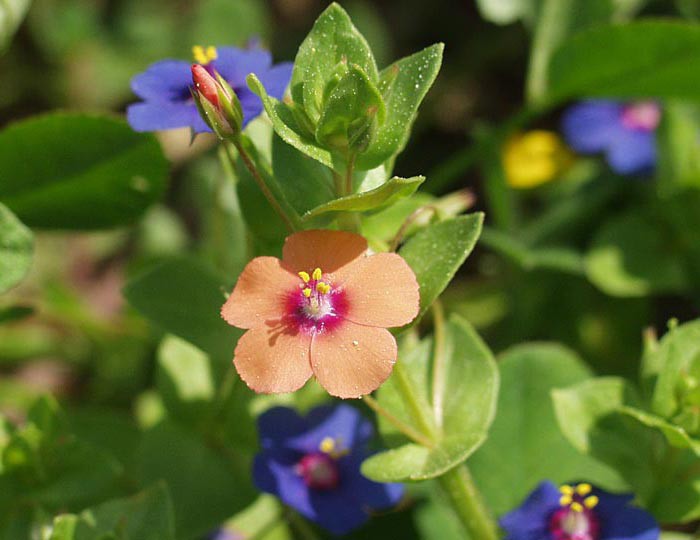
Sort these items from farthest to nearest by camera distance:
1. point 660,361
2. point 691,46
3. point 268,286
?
point 691,46 < point 660,361 < point 268,286

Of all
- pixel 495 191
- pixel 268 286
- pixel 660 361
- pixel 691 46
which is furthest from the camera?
pixel 495 191

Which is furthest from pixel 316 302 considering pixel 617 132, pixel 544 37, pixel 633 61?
pixel 617 132

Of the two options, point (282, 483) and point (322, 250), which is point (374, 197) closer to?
point (322, 250)

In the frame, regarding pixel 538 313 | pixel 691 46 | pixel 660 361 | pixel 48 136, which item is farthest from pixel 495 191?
pixel 48 136

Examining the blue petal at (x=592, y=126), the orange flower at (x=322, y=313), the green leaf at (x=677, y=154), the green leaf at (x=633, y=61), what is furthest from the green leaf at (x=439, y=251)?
the blue petal at (x=592, y=126)

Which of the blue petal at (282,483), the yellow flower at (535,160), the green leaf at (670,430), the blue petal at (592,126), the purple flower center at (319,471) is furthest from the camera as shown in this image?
the yellow flower at (535,160)

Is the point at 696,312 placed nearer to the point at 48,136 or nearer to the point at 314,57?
the point at 314,57

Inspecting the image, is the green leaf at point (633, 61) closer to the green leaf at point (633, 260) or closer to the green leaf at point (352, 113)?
the green leaf at point (633, 260)

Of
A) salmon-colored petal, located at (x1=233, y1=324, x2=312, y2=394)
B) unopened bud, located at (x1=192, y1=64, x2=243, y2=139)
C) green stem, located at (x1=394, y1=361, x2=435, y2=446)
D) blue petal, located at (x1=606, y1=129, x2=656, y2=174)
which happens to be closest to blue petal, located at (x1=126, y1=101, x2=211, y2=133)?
unopened bud, located at (x1=192, y1=64, x2=243, y2=139)
